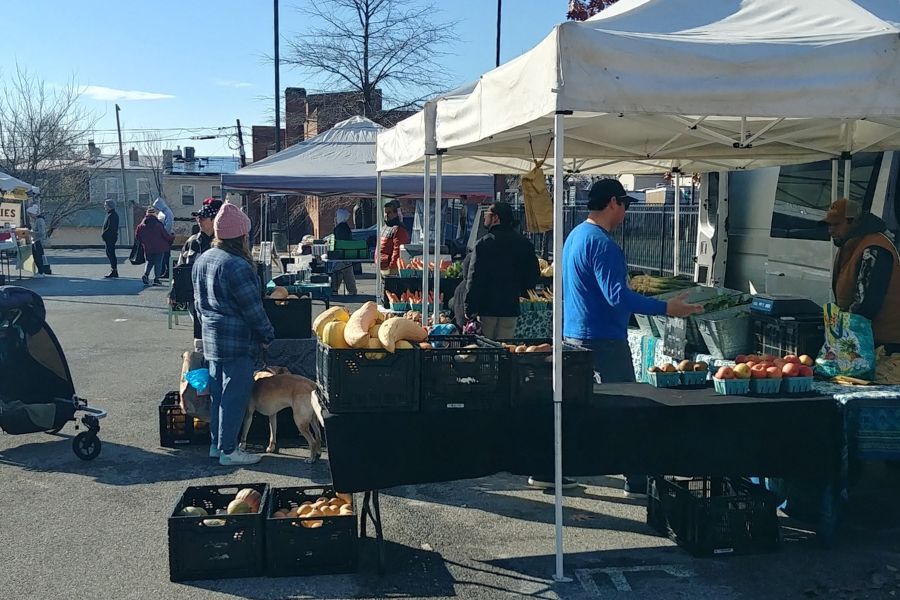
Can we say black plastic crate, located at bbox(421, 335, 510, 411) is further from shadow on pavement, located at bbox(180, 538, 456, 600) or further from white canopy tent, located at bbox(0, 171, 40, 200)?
white canopy tent, located at bbox(0, 171, 40, 200)

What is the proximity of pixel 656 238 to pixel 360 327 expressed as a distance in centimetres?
1317

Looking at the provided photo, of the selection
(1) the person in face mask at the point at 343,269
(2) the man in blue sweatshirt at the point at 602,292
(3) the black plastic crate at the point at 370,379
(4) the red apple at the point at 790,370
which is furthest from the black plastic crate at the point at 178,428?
(1) the person in face mask at the point at 343,269

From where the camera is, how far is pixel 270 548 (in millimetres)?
4531

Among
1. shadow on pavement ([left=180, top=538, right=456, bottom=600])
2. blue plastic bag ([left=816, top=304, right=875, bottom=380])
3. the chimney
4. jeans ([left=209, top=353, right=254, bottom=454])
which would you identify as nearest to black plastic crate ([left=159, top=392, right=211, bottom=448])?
jeans ([left=209, top=353, right=254, bottom=454])

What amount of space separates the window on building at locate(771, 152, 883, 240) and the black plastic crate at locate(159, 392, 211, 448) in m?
5.26

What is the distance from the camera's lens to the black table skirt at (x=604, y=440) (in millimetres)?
4391

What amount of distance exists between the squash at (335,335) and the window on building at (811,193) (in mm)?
4480

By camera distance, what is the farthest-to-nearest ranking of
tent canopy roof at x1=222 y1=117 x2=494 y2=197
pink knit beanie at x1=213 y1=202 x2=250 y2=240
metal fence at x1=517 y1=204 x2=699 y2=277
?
metal fence at x1=517 y1=204 x2=699 y2=277 → tent canopy roof at x1=222 y1=117 x2=494 y2=197 → pink knit beanie at x1=213 y1=202 x2=250 y2=240

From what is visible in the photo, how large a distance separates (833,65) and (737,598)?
8.57ft

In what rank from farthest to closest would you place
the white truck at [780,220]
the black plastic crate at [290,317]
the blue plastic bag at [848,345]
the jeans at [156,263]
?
the jeans at [156,263], the black plastic crate at [290,317], the white truck at [780,220], the blue plastic bag at [848,345]

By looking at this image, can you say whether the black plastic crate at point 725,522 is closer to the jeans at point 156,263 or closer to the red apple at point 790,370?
the red apple at point 790,370

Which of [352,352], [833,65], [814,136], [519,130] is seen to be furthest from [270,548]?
[814,136]

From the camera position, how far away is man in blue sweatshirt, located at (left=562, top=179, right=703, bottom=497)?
5066mm

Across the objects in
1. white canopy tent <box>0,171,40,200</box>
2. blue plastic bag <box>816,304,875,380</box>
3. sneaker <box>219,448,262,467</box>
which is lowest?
sneaker <box>219,448,262,467</box>
